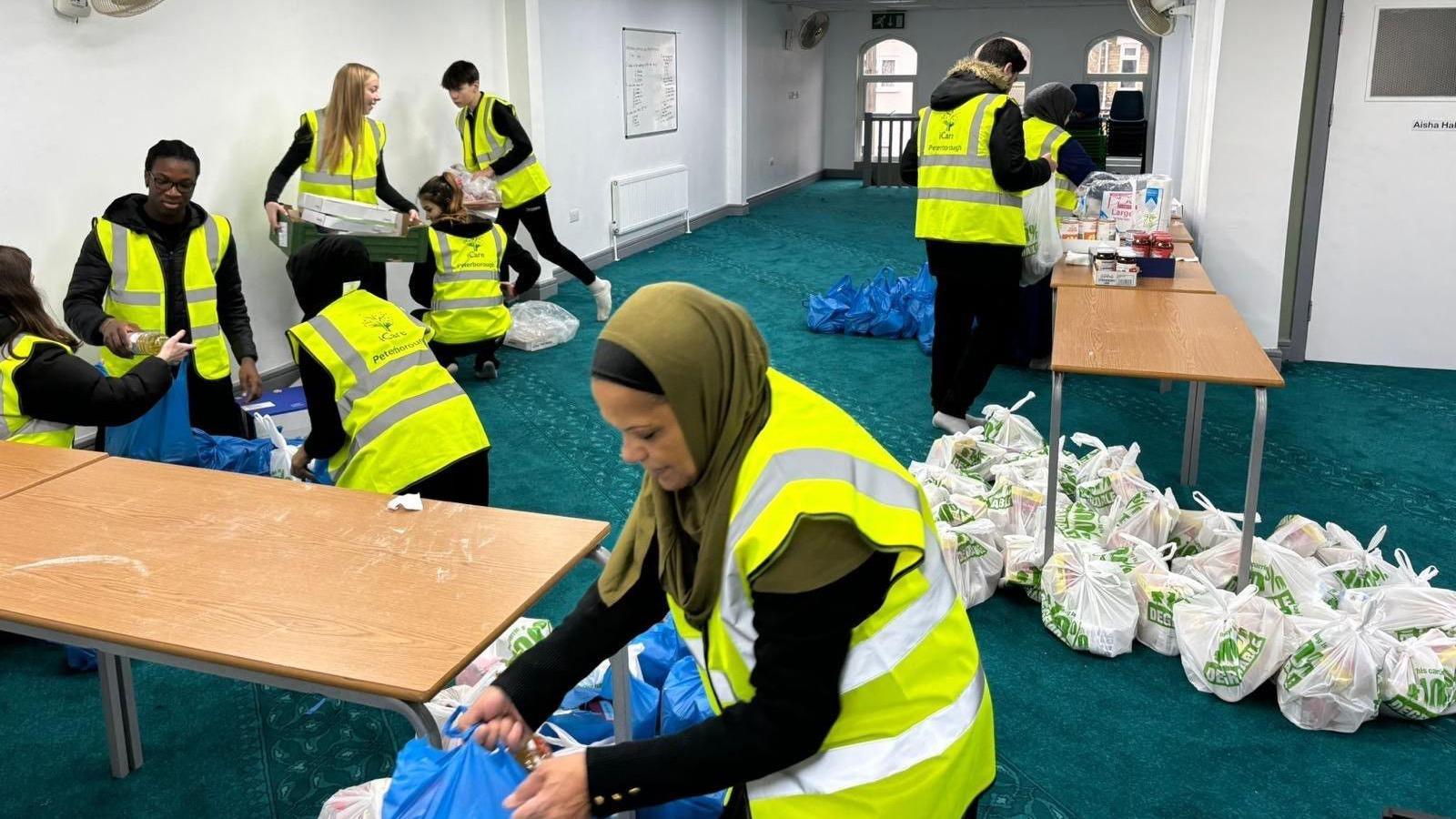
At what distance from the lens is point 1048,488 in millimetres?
3398

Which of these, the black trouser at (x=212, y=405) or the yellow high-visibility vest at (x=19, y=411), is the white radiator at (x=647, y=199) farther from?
the yellow high-visibility vest at (x=19, y=411)

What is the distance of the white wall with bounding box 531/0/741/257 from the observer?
8.05m

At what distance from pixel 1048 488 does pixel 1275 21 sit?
337cm

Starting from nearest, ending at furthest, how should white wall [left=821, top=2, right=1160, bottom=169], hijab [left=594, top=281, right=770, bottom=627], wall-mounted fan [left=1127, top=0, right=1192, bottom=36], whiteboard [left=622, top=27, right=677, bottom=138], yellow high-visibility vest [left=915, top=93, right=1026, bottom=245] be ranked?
hijab [left=594, top=281, right=770, bottom=627] < yellow high-visibility vest [left=915, top=93, right=1026, bottom=245] < wall-mounted fan [left=1127, top=0, right=1192, bottom=36] < whiteboard [left=622, top=27, right=677, bottom=138] < white wall [left=821, top=2, right=1160, bottom=169]

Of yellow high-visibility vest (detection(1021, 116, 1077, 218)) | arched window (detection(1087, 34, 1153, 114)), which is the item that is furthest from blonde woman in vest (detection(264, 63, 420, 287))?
arched window (detection(1087, 34, 1153, 114))

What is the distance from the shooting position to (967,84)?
464cm

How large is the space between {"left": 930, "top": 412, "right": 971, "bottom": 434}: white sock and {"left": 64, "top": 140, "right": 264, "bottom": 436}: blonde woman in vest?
2.70 m

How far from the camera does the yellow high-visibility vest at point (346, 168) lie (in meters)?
5.45

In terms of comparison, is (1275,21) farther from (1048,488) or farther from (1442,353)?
(1048,488)

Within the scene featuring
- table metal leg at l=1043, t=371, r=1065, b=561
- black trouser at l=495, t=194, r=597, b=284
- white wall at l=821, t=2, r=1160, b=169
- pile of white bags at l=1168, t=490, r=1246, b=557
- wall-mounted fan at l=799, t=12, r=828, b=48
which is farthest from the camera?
white wall at l=821, t=2, r=1160, b=169

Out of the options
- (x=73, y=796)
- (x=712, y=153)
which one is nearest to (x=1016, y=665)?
(x=73, y=796)

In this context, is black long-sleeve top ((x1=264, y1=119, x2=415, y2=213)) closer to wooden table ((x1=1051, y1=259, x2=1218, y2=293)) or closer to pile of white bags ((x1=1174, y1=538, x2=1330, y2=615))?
wooden table ((x1=1051, y1=259, x2=1218, y2=293))

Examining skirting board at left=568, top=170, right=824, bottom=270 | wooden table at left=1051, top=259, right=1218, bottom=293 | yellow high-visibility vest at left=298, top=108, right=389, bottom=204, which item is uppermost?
yellow high-visibility vest at left=298, top=108, right=389, bottom=204

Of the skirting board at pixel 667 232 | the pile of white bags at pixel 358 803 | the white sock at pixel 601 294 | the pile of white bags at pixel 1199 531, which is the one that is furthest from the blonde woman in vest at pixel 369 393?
the skirting board at pixel 667 232
